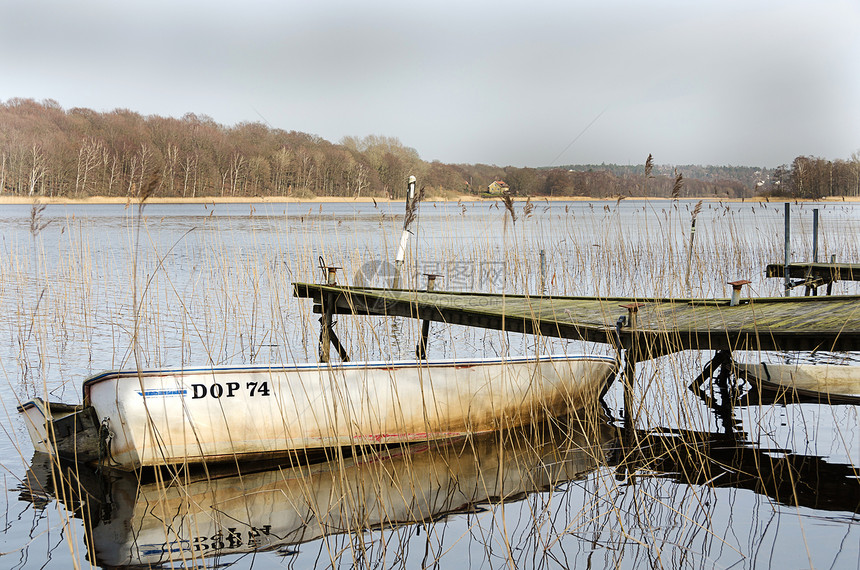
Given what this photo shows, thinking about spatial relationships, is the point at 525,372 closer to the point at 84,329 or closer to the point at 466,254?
the point at 84,329

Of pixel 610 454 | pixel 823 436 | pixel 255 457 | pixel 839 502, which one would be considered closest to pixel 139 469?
pixel 255 457

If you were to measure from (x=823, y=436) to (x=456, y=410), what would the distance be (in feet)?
A: 9.77

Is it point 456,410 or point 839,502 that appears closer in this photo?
point 839,502

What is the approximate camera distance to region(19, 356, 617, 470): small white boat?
15.2 feet

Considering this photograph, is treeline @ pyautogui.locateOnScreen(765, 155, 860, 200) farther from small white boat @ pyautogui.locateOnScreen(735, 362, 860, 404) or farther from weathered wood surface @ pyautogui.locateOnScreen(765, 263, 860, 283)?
small white boat @ pyautogui.locateOnScreen(735, 362, 860, 404)

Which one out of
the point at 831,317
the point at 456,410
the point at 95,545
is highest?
the point at 831,317

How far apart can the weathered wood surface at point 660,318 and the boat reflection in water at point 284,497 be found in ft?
3.13

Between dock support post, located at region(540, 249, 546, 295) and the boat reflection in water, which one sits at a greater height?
dock support post, located at region(540, 249, 546, 295)

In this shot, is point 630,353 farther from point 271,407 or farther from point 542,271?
point 271,407

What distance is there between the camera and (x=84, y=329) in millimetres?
9703

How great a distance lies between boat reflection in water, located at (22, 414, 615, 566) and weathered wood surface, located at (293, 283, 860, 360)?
0.95 meters

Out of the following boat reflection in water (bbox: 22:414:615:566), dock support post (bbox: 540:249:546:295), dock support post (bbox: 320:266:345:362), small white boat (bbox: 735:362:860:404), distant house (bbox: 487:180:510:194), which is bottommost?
boat reflection in water (bbox: 22:414:615:566)

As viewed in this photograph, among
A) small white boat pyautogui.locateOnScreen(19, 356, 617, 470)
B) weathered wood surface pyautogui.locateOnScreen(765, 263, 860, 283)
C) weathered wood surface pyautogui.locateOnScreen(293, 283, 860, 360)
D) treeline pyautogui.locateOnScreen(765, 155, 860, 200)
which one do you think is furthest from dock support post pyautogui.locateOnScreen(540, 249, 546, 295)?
treeline pyautogui.locateOnScreen(765, 155, 860, 200)

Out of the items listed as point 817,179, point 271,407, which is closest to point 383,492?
point 271,407
